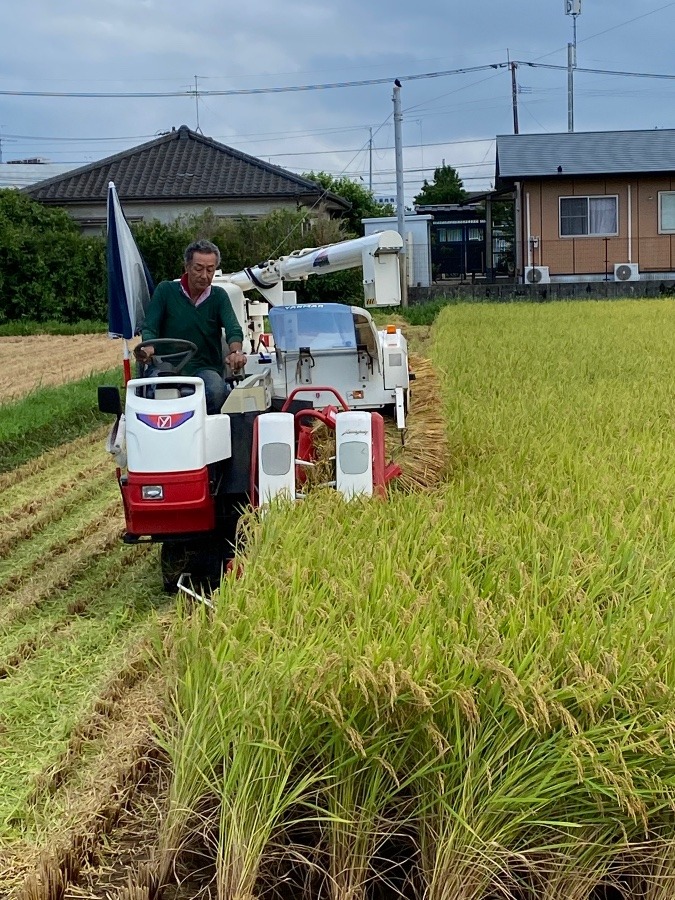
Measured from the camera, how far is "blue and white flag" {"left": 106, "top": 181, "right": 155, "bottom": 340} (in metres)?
5.32

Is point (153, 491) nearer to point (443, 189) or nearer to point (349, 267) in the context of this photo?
point (349, 267)

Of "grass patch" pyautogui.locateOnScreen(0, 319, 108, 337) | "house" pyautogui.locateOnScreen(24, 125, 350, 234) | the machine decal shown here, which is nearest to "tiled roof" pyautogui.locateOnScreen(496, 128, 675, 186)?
"house" pyautogui.locateOnScreen(24, 125, 350, 234)

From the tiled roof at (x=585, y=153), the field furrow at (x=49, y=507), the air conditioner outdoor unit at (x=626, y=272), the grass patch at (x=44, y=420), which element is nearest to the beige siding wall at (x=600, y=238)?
the tiled roof at (x=585, y=153)

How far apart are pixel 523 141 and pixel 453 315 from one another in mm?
11918

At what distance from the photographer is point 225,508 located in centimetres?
493

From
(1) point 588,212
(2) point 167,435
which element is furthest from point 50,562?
(1) point 588,212

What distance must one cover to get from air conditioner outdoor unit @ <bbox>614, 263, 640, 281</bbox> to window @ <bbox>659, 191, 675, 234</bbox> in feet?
→ 5.24

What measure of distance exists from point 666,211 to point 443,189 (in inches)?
1032

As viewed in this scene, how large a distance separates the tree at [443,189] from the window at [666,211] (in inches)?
950

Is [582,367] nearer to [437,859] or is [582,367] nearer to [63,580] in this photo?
[63,580]

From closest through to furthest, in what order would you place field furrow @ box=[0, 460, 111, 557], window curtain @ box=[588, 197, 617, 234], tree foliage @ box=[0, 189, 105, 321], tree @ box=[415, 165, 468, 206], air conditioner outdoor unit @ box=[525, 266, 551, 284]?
field furrow @ box=[0, 460, 111, 557] → tree foliage @ box=[0, 189, 105, 321] → air conditioner outdoor unit @ box=[525, 266, 551, 284] → window curtain @ box=[588, 197, 617, 234] → tree @ box=[415, 165, 468, 206]

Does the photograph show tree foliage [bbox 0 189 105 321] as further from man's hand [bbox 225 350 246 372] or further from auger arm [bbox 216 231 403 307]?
man's hand [bbox 225 350 246 372]

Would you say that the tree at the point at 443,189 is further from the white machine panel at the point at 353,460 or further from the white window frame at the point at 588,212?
the white machine panel at the point at 353,460

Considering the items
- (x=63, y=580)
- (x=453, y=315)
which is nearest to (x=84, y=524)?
(x=63, y=580)
